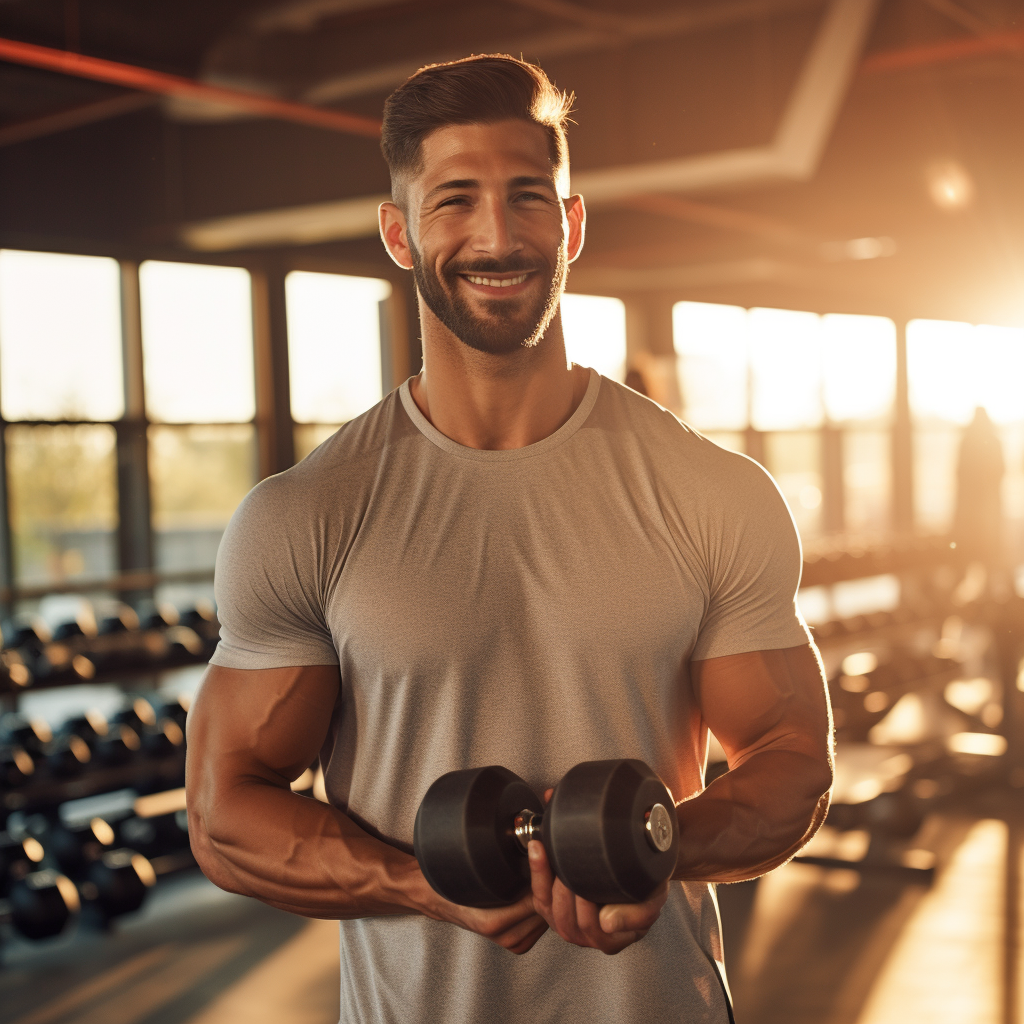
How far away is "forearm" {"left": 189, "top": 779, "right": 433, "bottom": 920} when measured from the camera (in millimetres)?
1081

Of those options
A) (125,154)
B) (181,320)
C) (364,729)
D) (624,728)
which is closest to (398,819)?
(364,729)

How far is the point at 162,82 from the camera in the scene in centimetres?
352

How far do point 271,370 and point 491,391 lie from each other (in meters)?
5.35

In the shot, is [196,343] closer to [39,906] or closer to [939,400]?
[39,906]

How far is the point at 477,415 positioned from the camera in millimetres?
1188

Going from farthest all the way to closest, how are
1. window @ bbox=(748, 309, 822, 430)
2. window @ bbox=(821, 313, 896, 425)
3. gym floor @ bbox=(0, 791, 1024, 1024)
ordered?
window @ bbox=(821, 313, 896, 425) < window @ bbox=(748, 309, 822, 430) < gym floor @ bbox=(0, 791, 1024, 1024)

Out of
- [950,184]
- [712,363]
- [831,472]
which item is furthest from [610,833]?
[831,472]

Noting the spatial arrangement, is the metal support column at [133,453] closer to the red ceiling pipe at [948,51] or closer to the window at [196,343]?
the window at [196,343]

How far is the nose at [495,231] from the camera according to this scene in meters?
1.13

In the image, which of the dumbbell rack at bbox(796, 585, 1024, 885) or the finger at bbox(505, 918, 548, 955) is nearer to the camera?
the finger at bbox(505, 918, 548, 955)

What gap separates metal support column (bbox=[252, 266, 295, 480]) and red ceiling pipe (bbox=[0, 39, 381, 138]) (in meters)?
2.13

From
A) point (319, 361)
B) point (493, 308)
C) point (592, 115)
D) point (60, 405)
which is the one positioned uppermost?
point (592, 115)

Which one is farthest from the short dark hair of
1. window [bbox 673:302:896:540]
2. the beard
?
window [bbox 673:302:896:540]

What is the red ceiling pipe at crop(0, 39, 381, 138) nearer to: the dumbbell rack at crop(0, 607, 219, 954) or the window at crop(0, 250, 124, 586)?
the window at crop(0, 250, 124, 586)
